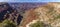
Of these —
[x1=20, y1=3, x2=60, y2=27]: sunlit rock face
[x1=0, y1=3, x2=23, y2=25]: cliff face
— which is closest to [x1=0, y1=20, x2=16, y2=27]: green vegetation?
[x1=0, y1=3, x2=23, y2=25]: cliff face

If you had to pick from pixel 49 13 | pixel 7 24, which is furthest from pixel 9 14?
pixel 49 13

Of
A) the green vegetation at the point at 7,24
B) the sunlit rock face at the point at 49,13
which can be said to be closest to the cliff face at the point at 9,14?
the green vegetation at the point at 7,24

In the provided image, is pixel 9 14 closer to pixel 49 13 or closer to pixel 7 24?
pixel 7 24

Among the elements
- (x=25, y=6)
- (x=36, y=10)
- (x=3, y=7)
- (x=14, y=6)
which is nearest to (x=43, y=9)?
(x=36, y=10)

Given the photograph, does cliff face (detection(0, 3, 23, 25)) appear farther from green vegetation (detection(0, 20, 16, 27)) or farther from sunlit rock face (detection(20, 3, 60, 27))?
sunlit rock face (detection(20, 3, 60, 27))

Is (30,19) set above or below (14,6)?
below

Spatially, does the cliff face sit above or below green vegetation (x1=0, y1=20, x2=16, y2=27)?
above

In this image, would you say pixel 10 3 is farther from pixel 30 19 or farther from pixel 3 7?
pixel 30 19

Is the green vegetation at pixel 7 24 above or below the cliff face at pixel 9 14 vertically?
below

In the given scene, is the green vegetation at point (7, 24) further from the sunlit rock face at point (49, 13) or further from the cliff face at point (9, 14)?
the sunlit rock face at point (49, 13)
